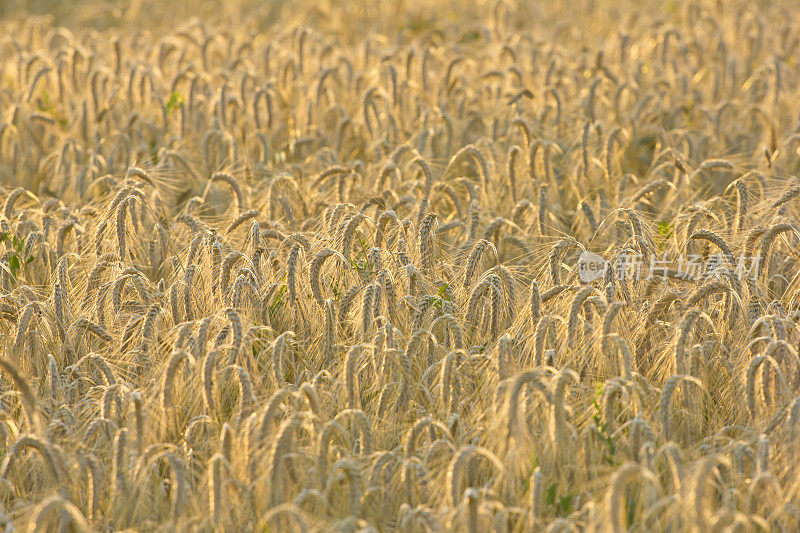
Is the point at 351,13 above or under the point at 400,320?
above

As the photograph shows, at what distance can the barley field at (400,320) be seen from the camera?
2293mm

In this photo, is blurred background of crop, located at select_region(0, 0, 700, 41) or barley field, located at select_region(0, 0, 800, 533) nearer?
barley field, located at select_region(0, 0, 800, 533)

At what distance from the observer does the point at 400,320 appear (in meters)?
3.12

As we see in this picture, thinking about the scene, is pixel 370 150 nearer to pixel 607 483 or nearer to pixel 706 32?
pixel 607 483

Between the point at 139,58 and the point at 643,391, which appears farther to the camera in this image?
the point at 139,58

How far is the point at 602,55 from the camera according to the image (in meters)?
5.95

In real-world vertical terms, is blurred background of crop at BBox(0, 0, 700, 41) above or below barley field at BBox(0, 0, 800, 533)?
above

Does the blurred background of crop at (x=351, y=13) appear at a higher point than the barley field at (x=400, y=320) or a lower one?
higher

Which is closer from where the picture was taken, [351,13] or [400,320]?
[400,320]

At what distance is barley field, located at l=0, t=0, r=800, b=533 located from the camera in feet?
7.52

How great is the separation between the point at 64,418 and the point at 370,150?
9.57 feet

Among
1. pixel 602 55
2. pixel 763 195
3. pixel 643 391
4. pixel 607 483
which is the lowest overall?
pixel 607 483

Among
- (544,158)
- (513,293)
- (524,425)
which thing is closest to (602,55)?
(544,158)

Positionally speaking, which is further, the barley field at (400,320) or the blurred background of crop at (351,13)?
the blurred background of crop at (351,13)
